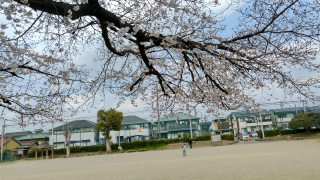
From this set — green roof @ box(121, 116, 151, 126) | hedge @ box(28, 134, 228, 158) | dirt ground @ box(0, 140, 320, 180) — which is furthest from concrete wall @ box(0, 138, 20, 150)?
dirt ground @ box(0, 140, 320, 180)

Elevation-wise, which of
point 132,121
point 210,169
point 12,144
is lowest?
point 12,144

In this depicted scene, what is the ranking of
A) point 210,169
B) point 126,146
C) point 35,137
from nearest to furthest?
point 210,169 < point 126,146 < point 35,137

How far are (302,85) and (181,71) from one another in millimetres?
2131

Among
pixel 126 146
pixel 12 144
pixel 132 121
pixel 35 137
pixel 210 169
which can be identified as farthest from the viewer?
pixel 132 121

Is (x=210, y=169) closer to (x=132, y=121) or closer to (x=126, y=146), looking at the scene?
(x=126, y=146)

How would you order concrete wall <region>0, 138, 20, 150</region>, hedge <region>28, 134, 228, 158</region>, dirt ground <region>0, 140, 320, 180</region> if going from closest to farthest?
dirt ground <region>0, 140, 320, 180</region>, hedge <region>28, 134, 228, 158</region>, concrete wall <region>0, 138, 20, 150</region>

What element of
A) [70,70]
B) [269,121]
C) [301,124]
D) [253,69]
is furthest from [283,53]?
[269,121]

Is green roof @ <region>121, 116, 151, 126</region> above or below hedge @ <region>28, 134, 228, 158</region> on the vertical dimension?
above

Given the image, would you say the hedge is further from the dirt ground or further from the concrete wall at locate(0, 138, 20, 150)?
the dirt ground

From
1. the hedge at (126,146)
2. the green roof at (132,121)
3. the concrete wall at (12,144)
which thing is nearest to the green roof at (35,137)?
the concrete wall at (12,144)

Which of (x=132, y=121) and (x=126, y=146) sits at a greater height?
(x=132, y=121)

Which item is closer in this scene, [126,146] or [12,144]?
[126,146]

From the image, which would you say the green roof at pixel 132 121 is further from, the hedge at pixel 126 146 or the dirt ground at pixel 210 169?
the dirt ground at pixel 210 169

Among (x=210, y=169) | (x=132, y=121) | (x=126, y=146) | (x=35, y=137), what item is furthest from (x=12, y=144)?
(x=210, y=169)
